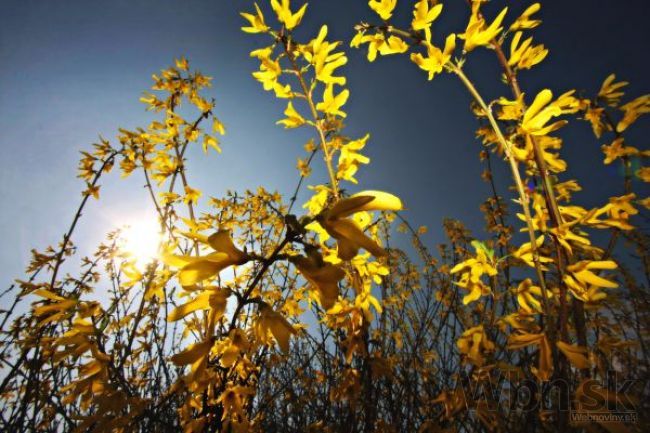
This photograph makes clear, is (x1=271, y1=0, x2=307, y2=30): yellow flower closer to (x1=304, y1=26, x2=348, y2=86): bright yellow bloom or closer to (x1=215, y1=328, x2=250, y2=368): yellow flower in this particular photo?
(x1=304, y1=26, x2=348, y2=86): bright yellow bloom

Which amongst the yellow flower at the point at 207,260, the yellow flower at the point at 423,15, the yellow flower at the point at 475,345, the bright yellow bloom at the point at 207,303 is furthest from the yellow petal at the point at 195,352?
the yellow flower at the point at 423,15

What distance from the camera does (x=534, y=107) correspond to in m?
1.05

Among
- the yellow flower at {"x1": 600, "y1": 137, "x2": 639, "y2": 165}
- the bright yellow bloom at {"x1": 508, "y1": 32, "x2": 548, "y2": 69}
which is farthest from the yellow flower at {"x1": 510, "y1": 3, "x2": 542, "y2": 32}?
the yellow flower at {"x1": 600, "y1": 137, "x2": 639, "y2": 165}

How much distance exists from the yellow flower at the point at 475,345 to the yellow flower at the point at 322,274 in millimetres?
837

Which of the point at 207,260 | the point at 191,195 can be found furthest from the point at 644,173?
the point at 191,195

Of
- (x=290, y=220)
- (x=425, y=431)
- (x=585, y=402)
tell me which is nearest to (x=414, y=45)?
(x=290, y=220)

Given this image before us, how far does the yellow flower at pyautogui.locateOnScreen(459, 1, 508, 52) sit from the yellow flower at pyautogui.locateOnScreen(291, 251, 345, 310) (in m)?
1.15

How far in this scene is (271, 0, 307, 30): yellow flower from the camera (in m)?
1.63

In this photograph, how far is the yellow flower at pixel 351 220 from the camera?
0.57 meters

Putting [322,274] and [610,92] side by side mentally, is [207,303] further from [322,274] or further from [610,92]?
[610,92]

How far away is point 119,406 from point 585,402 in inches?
61.3

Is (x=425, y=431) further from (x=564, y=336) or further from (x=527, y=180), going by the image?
(x=527, y=180)

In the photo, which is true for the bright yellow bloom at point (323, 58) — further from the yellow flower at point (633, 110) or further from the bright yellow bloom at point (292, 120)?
the yellow flower at point (633, 110)

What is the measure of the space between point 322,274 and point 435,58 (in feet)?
3.71
